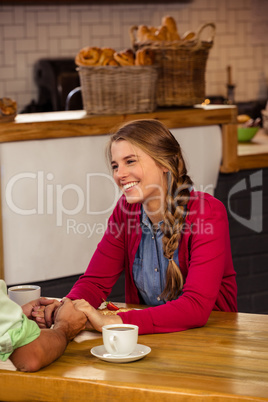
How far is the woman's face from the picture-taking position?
2.13 meters

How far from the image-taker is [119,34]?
6125 mm

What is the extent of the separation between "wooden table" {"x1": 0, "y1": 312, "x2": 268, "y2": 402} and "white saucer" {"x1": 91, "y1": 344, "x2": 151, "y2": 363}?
0.01 m

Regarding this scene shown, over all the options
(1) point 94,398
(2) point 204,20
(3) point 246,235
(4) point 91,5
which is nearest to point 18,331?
(1) point 94,398

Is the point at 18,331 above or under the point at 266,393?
above

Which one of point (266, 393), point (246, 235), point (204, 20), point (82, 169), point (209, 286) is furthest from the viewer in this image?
point (204, 20)

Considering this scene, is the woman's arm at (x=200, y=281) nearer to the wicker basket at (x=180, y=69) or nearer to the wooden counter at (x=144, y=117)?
the wooden counter at (x=144, y=117)

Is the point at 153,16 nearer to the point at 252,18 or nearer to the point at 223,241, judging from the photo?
the point at 252,18

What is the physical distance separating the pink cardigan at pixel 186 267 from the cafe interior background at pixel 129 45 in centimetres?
93

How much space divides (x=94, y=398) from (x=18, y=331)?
0.22m

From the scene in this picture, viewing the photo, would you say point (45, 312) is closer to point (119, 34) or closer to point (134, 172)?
point (134, 172)

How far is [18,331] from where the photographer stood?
1.46m

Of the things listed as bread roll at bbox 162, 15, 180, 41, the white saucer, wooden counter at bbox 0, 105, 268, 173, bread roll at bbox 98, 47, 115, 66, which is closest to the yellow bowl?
wooden counter at bbox 0, 105, 268, 173

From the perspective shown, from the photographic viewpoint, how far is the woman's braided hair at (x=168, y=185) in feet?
7.00

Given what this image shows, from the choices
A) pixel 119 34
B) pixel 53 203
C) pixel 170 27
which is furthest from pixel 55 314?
pixel 119 34
